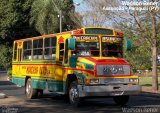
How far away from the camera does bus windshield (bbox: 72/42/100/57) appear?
17.5 m

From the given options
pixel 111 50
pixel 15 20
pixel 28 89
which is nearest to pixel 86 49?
pixel 111 50

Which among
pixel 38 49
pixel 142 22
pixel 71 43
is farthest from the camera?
pixel 142 22

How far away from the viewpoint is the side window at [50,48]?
1893cm

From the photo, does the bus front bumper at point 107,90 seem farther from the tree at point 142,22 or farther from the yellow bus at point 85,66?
the tree at point 142,22

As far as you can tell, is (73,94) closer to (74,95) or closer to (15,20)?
(74,95)

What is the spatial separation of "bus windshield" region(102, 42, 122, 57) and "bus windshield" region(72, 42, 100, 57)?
258 millimetres

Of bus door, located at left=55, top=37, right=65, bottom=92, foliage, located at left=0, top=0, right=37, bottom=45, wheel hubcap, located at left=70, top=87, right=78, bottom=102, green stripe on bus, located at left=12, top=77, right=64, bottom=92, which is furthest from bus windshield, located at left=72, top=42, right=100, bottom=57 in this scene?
foliage, located at left=0, top=0, right=37, bottom=45

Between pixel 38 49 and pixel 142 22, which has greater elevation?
pixel 142 22

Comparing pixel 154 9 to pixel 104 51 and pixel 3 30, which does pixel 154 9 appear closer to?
pixel 104 51

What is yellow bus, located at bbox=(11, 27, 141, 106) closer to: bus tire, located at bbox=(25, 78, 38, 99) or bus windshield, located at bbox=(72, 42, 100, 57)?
bus windshield, located at bbox=(72, 42, 100, 57)

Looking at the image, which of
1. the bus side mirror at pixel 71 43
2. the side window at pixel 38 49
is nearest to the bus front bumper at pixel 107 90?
the bus side mirror at pixel 71 43

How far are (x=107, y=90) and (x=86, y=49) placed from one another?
2074 mm

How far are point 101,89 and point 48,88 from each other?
3.63 m

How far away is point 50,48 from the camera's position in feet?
63.2
